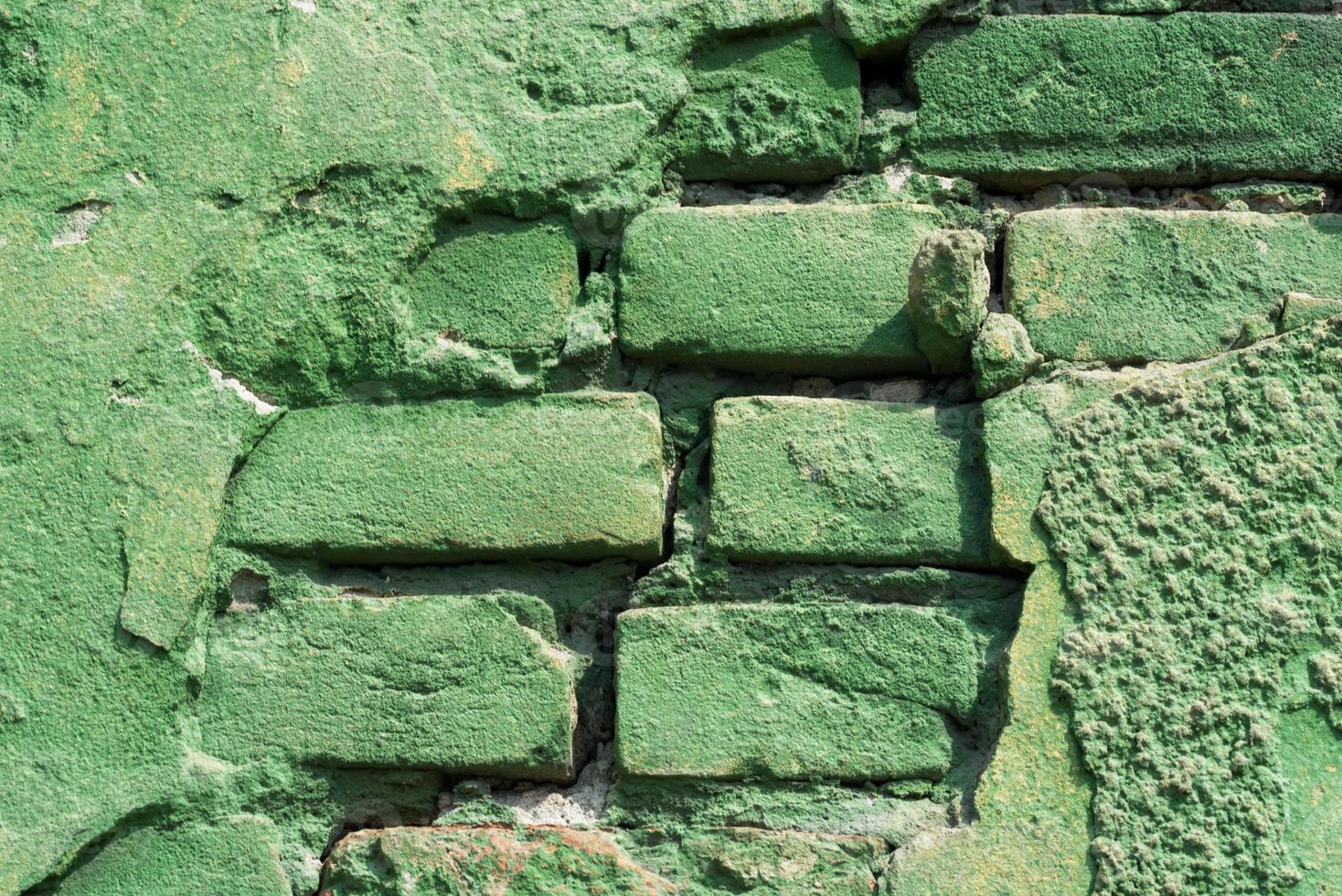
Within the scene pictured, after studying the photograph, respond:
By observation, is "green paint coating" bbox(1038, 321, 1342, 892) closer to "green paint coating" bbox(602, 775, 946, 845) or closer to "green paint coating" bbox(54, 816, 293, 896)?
"green paint coating" bbox(602, 775, 946, 845)

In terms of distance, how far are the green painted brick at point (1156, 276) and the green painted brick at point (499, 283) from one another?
415 mm

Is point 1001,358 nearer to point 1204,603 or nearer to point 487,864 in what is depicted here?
point 1204,603

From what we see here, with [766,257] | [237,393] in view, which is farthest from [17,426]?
[766,257]

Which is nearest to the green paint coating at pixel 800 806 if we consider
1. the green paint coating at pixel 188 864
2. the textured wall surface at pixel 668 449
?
the textured wall surface at pixel 668 449

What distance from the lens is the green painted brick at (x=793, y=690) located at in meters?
1.03

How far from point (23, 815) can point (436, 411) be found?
480 millimetres

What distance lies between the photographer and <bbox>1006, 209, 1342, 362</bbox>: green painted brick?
1083 millimetres

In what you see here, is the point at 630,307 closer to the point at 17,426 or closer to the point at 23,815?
the point at 17,426

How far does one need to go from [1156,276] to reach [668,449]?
0.47 m

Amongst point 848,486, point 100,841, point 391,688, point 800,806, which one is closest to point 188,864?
point 100,841

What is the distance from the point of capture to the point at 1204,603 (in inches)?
39.9

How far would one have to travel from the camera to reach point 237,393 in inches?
42.6

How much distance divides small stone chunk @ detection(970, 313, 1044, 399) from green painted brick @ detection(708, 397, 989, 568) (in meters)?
0.03

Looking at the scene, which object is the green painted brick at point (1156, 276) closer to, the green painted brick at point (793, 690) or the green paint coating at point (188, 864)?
the green painted brick at point (793, 690)
